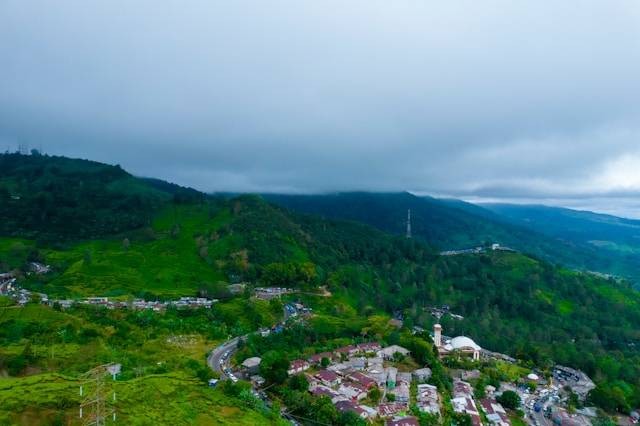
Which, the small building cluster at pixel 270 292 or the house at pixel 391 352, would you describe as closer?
the house at pixel 391 352

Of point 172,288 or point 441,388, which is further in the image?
point 172,288

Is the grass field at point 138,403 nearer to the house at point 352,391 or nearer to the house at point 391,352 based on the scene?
the house at point 352,391

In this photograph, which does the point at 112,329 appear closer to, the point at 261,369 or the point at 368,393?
the point at 261,369

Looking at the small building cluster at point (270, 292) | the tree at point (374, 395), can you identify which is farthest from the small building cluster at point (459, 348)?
the small building cluster at point (270, 292)

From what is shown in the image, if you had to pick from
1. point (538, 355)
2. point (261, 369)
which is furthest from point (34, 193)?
point (538, 355)

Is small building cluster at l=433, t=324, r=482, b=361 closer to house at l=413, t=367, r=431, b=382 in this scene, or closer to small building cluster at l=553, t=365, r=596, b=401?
small building cluster at l=553, t=365, r=596, b=401

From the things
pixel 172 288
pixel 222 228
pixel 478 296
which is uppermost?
pixel 222 228

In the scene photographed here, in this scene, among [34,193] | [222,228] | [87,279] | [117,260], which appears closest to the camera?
[87,279]
